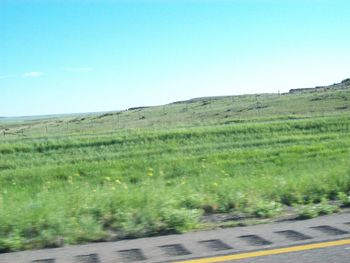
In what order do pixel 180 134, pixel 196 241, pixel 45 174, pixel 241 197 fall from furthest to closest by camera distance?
pixel 180 134 → pixel 45 174 → pixel 241 197 → pixel 196 241

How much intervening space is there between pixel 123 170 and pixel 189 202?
37.4ft

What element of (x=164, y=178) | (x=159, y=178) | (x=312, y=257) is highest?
(x=159, y=178)

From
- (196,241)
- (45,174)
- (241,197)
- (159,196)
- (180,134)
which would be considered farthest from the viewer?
(180,134)

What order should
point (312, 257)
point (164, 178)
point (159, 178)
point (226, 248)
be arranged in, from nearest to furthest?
1. point (312, 257)
2. point (226, 248)
3. point (159, 178)
4. point (164, 178)

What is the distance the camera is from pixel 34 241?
6078mm

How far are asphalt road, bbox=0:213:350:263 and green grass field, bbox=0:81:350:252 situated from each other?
0.36 metres

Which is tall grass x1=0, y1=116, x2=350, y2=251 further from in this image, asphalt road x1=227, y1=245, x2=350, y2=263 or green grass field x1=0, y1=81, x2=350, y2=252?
asphalt road x1=227, y1=245, x2=350, y2=263

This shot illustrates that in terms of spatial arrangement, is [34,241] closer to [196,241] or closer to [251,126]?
[196,241]

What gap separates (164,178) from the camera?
16531 millimetres

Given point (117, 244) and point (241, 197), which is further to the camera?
point (241, 197)

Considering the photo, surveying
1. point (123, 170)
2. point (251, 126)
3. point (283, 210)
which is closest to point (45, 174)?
point (123, 170)

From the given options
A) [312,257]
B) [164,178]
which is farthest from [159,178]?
[164,178]

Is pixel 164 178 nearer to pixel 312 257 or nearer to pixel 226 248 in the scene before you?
pixel 226 248

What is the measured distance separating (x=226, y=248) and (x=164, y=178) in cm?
1100
